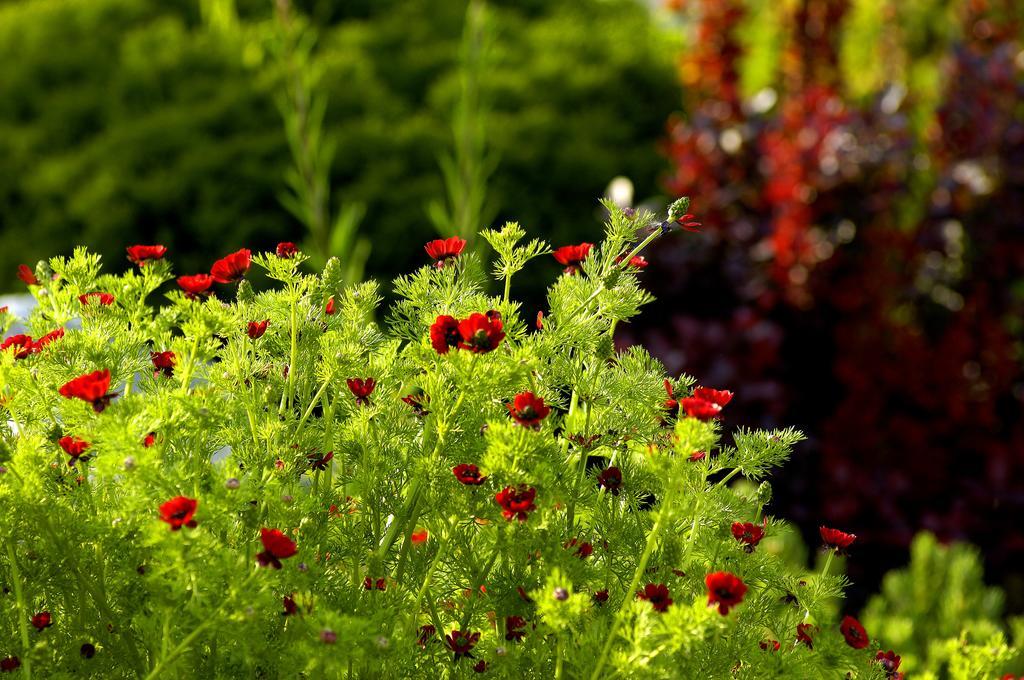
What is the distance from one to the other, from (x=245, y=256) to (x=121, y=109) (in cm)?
575

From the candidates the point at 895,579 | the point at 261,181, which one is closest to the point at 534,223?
the point at 261,181

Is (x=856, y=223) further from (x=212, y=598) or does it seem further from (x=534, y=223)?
(x=212, y=598)

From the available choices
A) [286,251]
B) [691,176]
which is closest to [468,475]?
[286,251]

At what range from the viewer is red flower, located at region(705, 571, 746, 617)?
1.04 m

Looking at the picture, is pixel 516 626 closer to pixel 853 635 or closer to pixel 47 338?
pixel 853 635

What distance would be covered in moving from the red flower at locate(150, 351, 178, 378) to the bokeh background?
75.3 inches

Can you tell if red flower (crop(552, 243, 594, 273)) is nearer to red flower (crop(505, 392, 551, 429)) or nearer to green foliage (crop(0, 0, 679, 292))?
red flower (crop(505, 392, 551, 429))

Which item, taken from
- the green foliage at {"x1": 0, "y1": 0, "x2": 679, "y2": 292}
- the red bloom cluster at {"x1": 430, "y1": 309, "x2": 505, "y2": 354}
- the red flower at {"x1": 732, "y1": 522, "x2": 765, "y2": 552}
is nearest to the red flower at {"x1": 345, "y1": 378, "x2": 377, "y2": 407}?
the red bloom cluster at {"x1": 430, "y1": 309, "x2": 505, "y2": 354}

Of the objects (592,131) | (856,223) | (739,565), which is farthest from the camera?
(592,131)

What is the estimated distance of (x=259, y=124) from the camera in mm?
6516

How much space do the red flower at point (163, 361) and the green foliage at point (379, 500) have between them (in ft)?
0.05

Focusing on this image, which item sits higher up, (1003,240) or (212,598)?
(1003,240)

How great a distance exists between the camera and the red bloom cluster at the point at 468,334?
3.85ft

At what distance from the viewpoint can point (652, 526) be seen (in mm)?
1285
